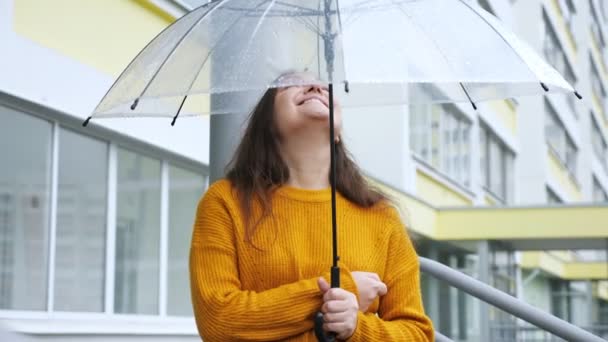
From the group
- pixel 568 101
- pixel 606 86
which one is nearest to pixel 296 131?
pixel 568 101

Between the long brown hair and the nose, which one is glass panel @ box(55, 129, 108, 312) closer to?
the long brown hair

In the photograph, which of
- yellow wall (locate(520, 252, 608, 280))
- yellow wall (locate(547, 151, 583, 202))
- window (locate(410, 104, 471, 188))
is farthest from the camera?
yellow wall (locate(547, 151, 583, 202))

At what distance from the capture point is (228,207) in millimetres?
3066

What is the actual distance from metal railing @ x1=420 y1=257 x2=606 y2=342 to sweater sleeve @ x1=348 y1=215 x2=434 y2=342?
1294 millimetres

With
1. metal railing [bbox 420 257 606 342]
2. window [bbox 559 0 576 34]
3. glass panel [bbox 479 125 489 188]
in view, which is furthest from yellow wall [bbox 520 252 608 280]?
metal railing [bbox 420 257 606 342]

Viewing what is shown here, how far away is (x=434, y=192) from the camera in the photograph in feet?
68.5

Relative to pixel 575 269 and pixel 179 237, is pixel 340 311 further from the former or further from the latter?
pixel 575 269

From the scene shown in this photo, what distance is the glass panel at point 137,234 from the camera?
9.08 m

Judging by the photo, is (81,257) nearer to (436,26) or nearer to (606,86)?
(436,26)

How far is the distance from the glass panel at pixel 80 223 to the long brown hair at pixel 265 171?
498cm

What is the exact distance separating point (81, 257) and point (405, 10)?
5.46 metres

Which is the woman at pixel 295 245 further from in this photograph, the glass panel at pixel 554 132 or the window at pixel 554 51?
the glass panel at pixel 554 132

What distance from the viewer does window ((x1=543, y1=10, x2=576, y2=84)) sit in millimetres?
33031

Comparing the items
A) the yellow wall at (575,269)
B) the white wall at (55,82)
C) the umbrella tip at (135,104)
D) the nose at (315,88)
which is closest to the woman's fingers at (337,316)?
the nose at (315,88)
